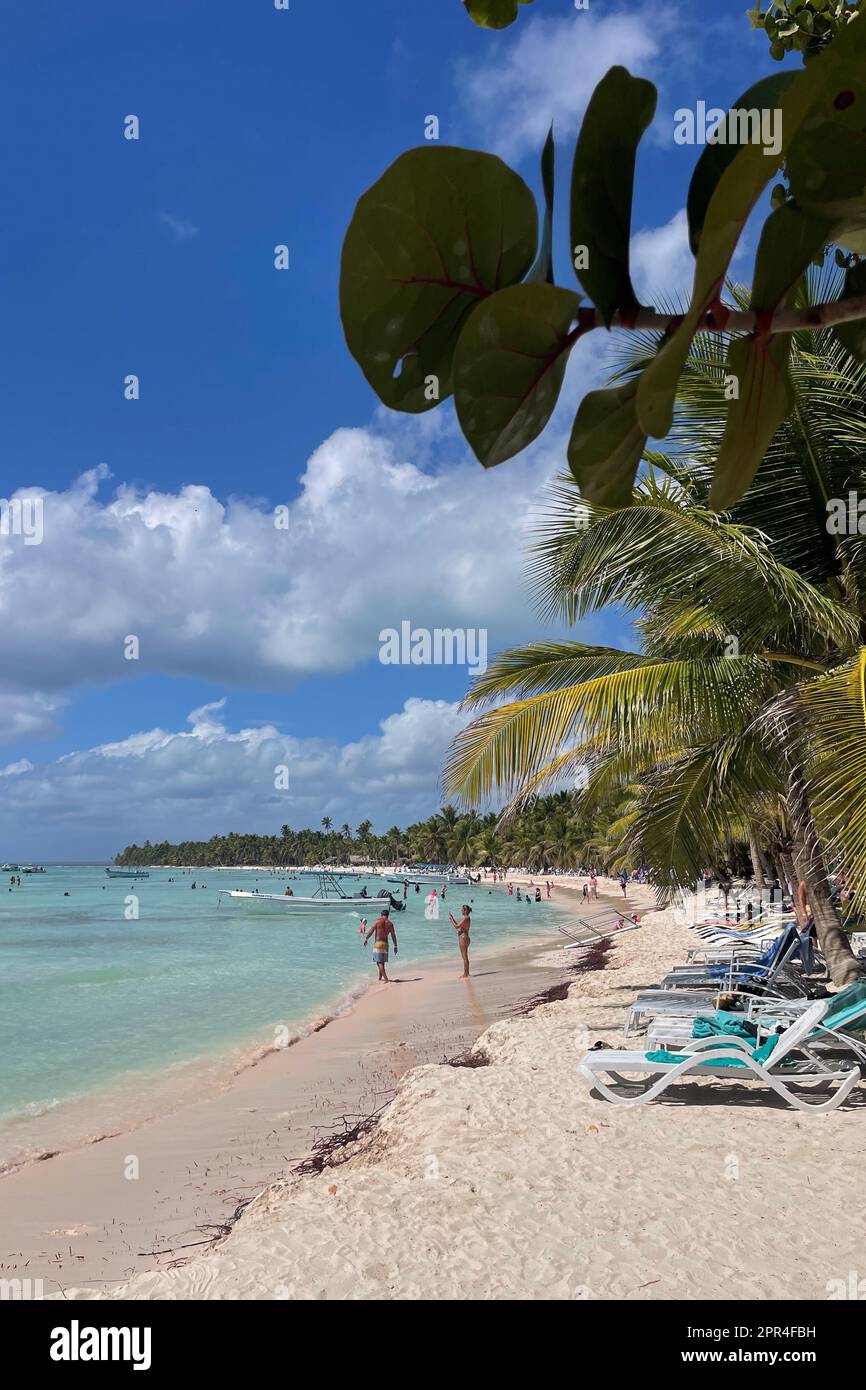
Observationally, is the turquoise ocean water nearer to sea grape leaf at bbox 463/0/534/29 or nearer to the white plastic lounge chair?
the white plastic lounge chair

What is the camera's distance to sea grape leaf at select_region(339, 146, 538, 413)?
0.40 m

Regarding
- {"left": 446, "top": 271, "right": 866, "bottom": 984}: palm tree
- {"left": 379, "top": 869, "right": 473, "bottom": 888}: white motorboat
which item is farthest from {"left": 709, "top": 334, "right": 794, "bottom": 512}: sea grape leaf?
{"left": 379, "top": 869, "right": 473, "bottom": 888}: white motorboat

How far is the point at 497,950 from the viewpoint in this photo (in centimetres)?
2889

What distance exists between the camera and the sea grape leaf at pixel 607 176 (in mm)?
435

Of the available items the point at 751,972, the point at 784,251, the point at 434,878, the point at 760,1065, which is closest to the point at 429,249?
the point at 784,251

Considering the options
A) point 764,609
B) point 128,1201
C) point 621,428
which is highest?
point 764,609

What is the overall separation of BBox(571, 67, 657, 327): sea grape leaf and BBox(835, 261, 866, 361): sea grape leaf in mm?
162

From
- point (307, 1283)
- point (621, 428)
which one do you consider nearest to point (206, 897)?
point (307, 1283)

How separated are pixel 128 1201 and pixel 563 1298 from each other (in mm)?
4806

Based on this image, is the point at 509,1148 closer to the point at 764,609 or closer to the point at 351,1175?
the point at 351,1175

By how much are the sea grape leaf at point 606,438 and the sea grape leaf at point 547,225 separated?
105 millimetres

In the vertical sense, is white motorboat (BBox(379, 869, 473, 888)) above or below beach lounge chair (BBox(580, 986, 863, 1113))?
below

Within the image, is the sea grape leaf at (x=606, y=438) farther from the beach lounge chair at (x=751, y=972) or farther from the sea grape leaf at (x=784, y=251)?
the beach lounge chair at (x=751, y=972)

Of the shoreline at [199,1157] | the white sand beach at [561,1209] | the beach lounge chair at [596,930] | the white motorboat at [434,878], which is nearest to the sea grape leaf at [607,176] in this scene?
the white sand beach at [561,1209]
